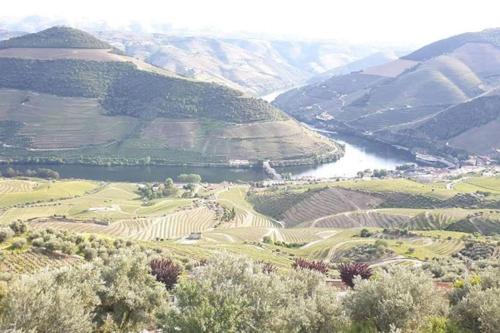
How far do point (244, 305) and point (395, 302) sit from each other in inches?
293

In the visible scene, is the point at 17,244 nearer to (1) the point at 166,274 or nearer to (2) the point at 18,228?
(2) the point at 18,228

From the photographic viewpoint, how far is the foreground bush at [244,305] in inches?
1008

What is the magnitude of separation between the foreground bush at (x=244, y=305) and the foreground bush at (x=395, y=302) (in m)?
1.13

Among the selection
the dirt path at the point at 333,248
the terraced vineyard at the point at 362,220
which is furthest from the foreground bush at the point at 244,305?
the terraced vineyard at the point at 362,220

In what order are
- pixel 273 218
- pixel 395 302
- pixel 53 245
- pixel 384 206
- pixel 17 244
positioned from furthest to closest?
pixel 384 206, pixel 273 218, pixel 53 245, pixel 17 244, pixel 395 302

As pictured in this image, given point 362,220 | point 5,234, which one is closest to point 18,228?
point 5,234

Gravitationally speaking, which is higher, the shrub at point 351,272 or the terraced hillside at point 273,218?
the shrub at point 351,272

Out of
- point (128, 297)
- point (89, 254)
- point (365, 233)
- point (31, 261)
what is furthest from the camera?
point (365, 233)

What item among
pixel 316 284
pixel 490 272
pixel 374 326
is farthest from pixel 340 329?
pixel 490 272

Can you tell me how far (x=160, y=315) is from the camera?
29.2 meters

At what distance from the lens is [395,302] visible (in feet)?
88.8

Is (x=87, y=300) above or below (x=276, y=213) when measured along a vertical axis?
above

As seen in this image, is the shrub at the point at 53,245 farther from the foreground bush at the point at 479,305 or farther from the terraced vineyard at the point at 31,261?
the foreground bush at the point at 479,305

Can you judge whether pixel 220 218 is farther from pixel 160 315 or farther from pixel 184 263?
pixel 160 315
